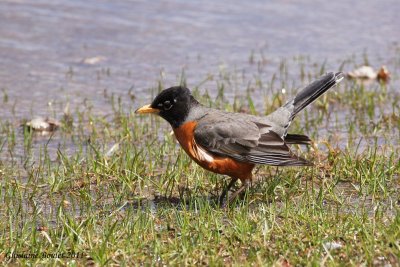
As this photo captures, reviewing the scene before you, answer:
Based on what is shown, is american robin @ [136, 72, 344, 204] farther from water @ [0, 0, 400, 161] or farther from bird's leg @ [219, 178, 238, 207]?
water @ [0, 0, 400, 161]

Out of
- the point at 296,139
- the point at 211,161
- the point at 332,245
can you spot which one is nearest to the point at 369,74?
the point at 296,139

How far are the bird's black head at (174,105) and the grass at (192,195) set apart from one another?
42 cm

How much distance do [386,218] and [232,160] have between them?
123 centimetres

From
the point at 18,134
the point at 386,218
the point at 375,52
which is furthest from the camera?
the point at 375,52

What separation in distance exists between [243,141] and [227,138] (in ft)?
0.41

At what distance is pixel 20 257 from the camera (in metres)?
5.09

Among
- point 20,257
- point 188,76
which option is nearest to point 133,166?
point 20,257

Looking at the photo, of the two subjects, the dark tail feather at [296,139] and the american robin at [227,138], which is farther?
the dark tail feather at [296,139]

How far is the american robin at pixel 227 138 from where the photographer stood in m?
6.15

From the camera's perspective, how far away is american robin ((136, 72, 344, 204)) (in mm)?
6152

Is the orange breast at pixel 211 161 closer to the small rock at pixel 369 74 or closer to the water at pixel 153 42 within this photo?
the water at pixel 153 42

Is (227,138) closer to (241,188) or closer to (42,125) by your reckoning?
(241,188)

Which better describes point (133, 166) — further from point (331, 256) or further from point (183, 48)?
point (183, 48)

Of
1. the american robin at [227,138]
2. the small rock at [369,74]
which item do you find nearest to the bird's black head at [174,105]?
the american robin at [227,138]
